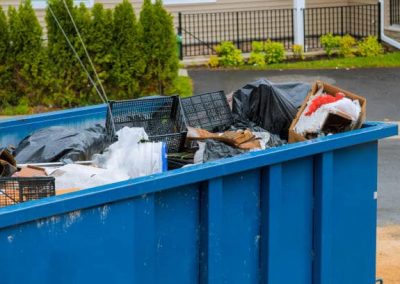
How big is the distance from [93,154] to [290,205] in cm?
115

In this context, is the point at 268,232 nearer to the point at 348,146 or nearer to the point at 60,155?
the point at 348,146

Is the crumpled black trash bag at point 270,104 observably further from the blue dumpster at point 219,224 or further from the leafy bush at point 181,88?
the leafy bush at point 181,88

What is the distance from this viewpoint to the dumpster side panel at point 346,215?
16.0 feet

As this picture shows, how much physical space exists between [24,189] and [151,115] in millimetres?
1442

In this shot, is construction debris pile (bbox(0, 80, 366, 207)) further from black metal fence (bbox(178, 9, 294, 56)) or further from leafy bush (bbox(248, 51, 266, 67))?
black metal fence (bbox(178, 9, 294, 56))

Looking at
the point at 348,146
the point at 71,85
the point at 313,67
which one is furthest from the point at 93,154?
the point at 313,67

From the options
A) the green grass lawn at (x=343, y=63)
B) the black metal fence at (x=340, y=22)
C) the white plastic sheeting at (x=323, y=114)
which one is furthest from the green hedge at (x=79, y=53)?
the white plastic sheeting at (x=323, y=114)

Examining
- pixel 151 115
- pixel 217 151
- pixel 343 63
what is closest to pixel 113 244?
pixel 217 151

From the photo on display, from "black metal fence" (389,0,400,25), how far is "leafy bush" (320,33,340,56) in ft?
6.18

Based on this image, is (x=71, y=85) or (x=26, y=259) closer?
(x=26, y=259)

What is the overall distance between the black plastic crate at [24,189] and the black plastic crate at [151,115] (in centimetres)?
107

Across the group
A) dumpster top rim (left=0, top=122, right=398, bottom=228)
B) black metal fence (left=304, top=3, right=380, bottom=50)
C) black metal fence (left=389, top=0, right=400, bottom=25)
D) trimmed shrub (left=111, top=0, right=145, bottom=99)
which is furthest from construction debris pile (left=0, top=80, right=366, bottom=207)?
black metal fence (left=389, top=0, right=400, bottom=25)

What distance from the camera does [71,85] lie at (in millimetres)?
13961

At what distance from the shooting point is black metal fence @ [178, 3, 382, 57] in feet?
61.5
